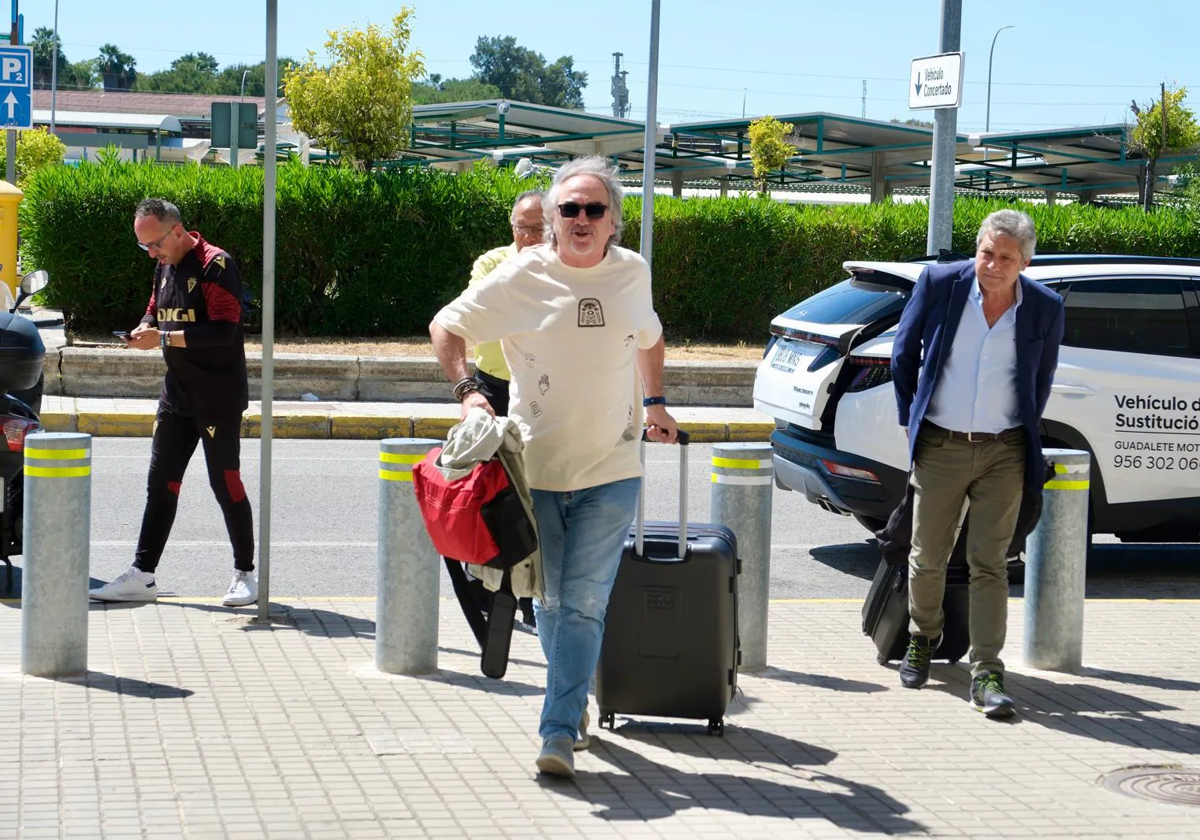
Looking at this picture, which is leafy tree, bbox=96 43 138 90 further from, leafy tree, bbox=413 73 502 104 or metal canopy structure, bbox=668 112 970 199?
metal canopy structure, bbox=668 112 970 199

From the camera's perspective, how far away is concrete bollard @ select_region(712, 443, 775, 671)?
20.9 feet

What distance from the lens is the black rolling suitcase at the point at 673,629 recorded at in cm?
530

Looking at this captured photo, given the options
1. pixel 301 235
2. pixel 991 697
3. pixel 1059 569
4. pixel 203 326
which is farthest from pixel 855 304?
pixel 301 235

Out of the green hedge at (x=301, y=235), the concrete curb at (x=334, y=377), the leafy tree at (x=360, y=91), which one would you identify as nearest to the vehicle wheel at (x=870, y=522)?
the concrete curb at (x=334, y=377)

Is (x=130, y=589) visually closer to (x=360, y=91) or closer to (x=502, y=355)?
(x=502, y=355)

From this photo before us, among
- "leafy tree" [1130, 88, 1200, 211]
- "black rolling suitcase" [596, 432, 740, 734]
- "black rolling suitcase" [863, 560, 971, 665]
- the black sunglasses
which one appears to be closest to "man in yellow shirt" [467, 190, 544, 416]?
"black rolling suitcase" [596, 432, 740, 734]

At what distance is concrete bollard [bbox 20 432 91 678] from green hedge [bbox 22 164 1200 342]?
39.2ft

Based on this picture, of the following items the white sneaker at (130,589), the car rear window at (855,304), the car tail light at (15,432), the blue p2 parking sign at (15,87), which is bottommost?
the white sneaker at (130,589)

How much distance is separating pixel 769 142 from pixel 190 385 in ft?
86.1

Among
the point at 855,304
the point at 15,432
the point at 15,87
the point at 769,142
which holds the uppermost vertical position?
Answer: the point at 769,142

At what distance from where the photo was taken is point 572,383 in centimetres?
481

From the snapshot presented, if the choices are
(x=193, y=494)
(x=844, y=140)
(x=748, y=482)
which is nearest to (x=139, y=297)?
(x=193, y=494)

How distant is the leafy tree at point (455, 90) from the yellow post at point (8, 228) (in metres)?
117

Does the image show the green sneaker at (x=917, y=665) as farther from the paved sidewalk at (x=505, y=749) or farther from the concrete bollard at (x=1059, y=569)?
the concrete bollard at (x=1059, y=569)
